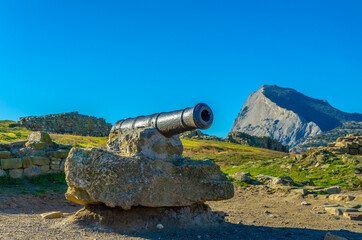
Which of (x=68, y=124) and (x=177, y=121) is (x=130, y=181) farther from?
(x=68, y=124)

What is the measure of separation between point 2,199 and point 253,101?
19672 cm

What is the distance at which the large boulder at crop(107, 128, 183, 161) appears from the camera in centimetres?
673

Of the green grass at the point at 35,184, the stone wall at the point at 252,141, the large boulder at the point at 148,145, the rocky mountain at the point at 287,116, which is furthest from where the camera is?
the rocky mountain at the point at 287,116

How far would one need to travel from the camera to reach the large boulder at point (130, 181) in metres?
6.29

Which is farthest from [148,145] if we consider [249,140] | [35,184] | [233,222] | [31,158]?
[249,140]

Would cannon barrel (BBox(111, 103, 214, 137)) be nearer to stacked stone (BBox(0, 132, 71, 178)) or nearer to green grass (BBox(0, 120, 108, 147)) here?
stacked stone (BBox(0, 132, 71, 178))

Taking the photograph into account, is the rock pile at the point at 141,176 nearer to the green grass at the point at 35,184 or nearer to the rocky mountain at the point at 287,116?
the green grass at the point at 35,184

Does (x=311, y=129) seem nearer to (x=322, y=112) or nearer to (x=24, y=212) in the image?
(x=322, y=112)

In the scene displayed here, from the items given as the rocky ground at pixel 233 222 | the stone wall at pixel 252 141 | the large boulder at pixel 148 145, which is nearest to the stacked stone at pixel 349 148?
the rocky ground at pixel 233 222

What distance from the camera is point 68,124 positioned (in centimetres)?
3384

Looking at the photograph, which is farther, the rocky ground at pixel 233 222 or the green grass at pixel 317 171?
the green grass at pixel 317 171

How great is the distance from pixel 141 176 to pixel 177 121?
50.9 inches

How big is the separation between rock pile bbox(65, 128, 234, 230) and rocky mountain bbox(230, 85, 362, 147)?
136 m

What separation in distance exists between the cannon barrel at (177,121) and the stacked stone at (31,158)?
6.40 meters
